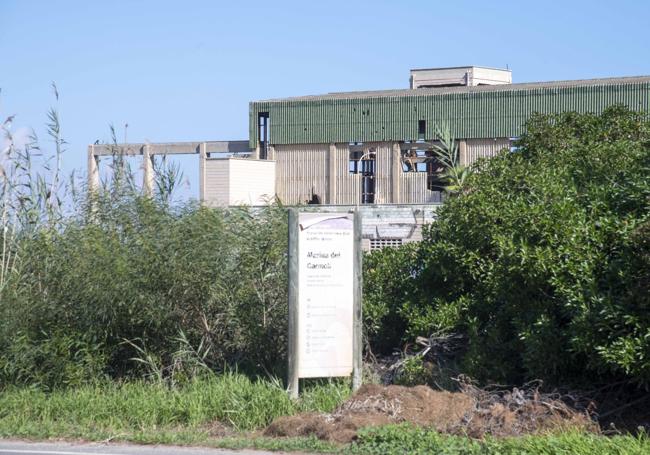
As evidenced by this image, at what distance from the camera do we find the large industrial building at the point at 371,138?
38.6 m

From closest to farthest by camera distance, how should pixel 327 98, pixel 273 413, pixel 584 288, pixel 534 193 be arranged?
pixel 584 288 → pixel 273 413 → pixel 534 193 → pixel 327 98

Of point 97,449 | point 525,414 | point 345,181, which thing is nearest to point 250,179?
point 345,181

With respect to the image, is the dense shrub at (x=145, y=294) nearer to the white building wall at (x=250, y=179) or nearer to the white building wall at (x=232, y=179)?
the white building wall at (x=232, y=179)

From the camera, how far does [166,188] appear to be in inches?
549

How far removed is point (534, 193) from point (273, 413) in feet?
15.3

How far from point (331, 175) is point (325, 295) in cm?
2974

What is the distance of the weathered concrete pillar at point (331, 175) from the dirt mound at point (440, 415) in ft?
98.8

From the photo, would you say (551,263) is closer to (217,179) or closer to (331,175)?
(217,179)

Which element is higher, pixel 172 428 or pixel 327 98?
pixel 327 98

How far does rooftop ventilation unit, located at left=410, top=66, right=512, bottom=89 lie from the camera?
1817 inches

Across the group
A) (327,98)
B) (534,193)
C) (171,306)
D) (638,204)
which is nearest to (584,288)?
(638,204)

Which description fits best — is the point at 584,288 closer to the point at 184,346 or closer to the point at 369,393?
the point at 369,393

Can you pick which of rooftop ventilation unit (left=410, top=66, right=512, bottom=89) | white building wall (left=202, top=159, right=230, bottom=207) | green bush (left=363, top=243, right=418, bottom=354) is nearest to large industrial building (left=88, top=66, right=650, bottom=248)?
white building wall (left=202, top=159, right=230, bottom=207)

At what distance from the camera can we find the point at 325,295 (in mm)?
12109
